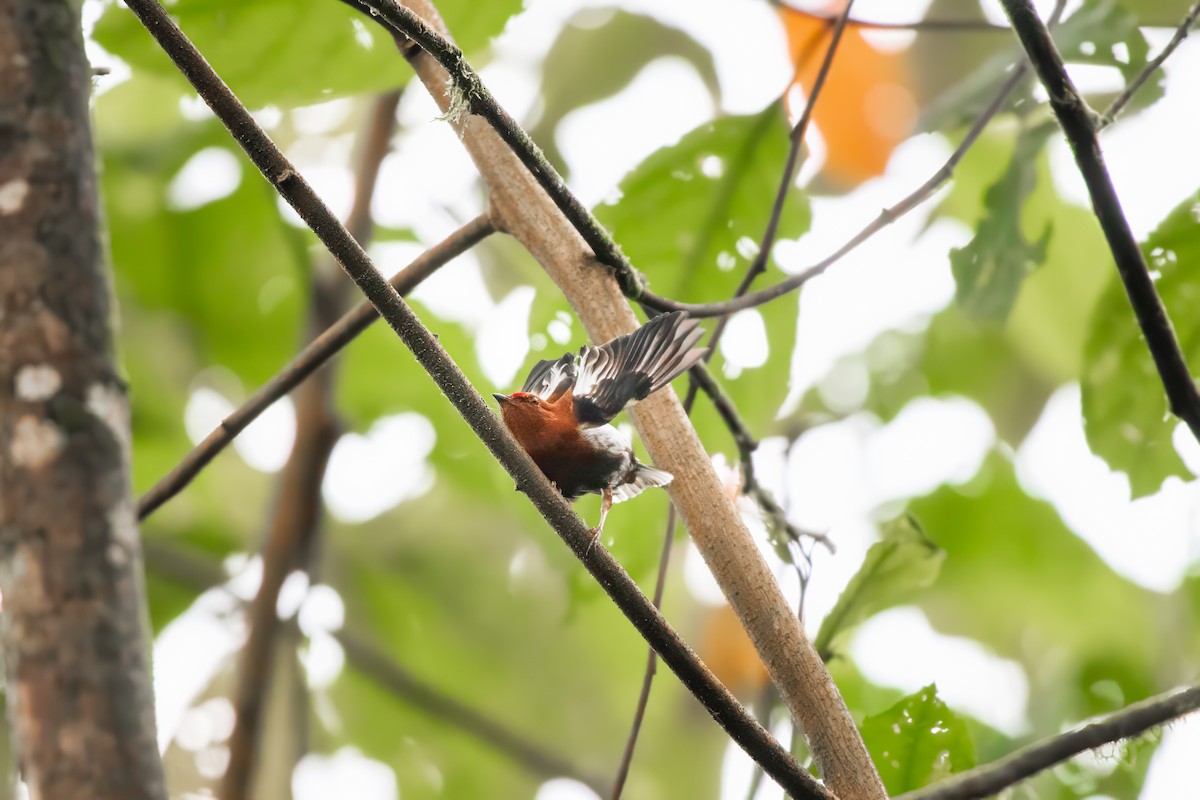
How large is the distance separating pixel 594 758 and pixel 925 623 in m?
0.60

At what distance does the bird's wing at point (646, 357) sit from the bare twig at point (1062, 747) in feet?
1.12

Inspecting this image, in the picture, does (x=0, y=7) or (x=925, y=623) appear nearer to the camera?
(x=0, y=7)

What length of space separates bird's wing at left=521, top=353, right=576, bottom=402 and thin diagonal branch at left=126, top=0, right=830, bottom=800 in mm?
338

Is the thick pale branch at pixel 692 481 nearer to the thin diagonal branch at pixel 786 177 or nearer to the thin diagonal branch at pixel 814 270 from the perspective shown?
the thin diagonal branch at pixel 814 270

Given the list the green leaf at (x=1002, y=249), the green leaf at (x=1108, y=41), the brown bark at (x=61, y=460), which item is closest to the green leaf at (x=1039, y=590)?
the green leaf at (x=1002, y=249)

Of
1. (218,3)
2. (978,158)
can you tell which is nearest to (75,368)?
(218,3)

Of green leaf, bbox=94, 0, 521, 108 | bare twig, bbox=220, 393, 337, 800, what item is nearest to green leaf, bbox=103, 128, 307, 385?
bare twig, bbox=220, 393, 337, 800

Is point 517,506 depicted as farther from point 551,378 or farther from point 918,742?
point 918,742

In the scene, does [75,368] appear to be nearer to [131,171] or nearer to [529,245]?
[529,245]

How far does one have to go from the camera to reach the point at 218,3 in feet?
3.89

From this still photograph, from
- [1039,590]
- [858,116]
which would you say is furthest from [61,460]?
[1039,590]

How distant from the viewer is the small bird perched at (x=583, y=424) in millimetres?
872

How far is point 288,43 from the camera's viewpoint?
3.95 ft

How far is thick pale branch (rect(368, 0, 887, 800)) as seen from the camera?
79 cm
